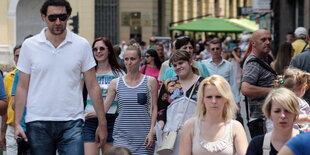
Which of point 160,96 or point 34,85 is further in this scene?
point 160,96

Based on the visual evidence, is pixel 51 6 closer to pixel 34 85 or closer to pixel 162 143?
pixel 34 85

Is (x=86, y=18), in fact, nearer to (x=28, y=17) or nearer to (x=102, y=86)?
(x=28, y=17)

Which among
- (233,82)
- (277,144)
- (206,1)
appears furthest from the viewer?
(206,1)

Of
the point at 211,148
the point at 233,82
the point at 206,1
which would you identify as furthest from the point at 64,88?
the point at 206,1

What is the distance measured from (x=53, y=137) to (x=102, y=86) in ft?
8.46

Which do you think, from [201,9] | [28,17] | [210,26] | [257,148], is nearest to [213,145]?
[257,148]

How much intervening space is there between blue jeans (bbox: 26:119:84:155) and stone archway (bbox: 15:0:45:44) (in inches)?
821

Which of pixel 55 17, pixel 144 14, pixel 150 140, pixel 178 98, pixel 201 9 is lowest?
pixel 150 140

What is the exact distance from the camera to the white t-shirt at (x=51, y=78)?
24.9ft

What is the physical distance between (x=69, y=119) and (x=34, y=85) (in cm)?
41

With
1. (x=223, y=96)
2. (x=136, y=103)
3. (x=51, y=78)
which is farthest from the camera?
(x=136, y=103)

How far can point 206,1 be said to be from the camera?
67000 mm

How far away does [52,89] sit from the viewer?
24.9 feet

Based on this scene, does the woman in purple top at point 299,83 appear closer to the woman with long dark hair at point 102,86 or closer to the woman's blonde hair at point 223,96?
the woman's blonde hair at point 223,96
